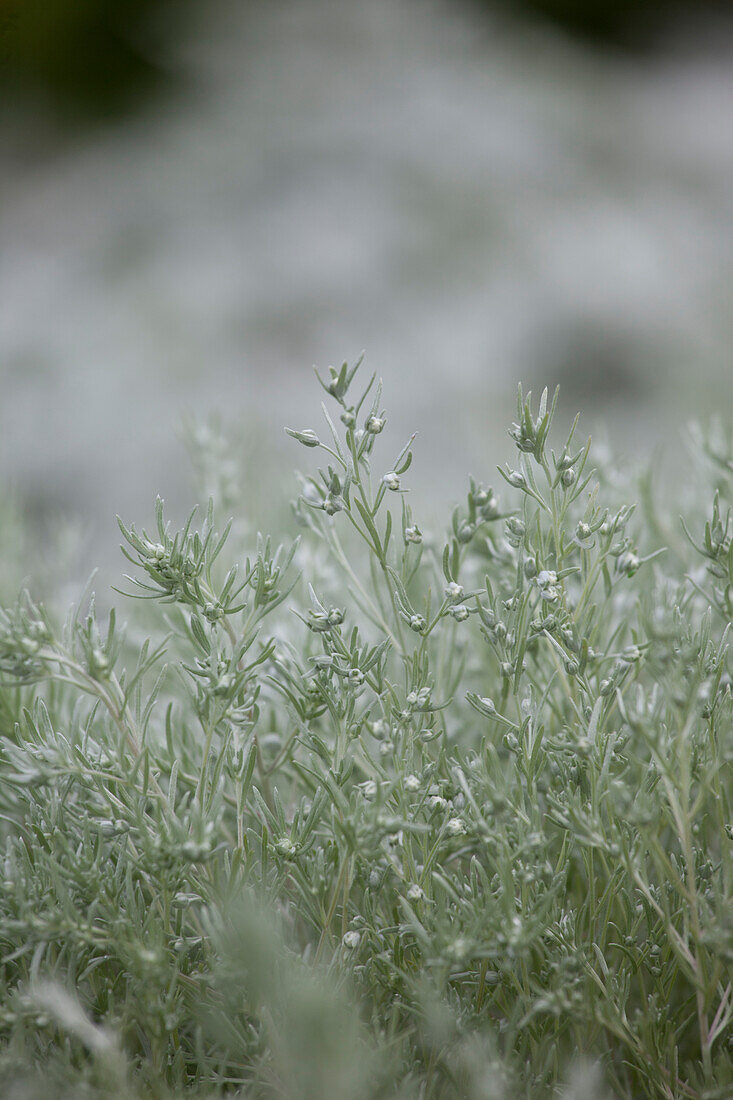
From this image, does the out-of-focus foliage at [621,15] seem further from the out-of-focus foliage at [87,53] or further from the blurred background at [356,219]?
the out-of-focus foliage at [87,53]

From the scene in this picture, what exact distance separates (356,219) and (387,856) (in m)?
2.57

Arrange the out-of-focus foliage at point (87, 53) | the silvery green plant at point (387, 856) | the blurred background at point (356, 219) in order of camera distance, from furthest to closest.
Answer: the blurred background at point (356, 219) < the out-of-focus foliage at point (87, 53) < the silvery green plant at point (387, 856)

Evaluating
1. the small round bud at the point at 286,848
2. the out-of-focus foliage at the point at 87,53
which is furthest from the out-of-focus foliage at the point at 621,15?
the small round bud at the point at 286,848

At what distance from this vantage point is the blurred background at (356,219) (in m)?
2.36

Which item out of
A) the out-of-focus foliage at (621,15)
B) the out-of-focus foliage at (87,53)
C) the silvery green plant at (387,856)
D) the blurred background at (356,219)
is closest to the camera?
the silvery green plant at (387,856)

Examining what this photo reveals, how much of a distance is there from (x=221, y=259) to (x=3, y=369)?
0.73 meters

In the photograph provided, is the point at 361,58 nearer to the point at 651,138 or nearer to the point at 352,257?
the point at 352,257

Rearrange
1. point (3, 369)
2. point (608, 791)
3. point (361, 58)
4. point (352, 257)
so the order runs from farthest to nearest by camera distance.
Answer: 1. point (361, 58)
2. point (352, 257)
3. point (3, 369)
4. point (608, 791)

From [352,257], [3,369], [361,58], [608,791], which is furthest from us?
[361,58]

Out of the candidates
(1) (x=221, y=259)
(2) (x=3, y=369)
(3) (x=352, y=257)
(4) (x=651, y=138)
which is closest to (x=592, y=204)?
(4) (x=651, y=138)

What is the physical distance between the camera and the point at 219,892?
437 mm

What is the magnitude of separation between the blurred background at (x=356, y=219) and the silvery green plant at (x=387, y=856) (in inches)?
66.4

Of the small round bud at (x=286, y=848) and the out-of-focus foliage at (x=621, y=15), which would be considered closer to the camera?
the small round bud at (x=286, y=848)

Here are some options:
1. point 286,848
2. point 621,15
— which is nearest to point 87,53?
point 621,15
